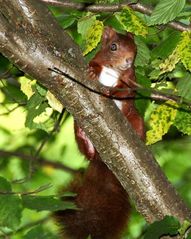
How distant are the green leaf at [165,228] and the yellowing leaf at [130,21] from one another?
60 cm

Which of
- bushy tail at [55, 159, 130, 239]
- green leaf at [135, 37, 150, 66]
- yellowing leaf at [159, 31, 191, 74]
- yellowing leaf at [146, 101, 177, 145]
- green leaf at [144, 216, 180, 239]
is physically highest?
yellowing leaf at [159, 31, 191, 74]

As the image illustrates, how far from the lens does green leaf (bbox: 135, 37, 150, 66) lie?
2.35 metres

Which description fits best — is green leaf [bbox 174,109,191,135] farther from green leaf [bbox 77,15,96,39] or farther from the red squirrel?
green leaf [bbox 77,15,96,39]

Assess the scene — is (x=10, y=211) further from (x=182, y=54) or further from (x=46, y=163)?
(x=46, y=163)

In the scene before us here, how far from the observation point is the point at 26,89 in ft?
8.13

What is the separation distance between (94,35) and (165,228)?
651 millimetres

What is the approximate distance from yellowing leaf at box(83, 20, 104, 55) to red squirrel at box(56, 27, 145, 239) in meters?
0.21

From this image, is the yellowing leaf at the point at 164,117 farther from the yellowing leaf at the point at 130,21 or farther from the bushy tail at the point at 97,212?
the bushy tail at the point at 97,212

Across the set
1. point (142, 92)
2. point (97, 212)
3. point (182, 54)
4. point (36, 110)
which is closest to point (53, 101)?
point (36, 110)

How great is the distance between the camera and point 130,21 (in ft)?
6.84

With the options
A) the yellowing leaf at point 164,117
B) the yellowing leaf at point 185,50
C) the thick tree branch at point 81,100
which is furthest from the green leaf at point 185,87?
the thick tree branch at point 81,100

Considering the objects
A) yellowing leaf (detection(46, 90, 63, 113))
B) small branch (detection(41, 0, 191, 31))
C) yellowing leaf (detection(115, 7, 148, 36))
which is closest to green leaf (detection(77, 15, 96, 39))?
small branch (detection(41, 0, 191, 31))

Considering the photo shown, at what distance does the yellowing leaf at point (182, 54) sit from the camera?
1998 millimetres

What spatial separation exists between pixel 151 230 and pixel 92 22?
0.75 m
